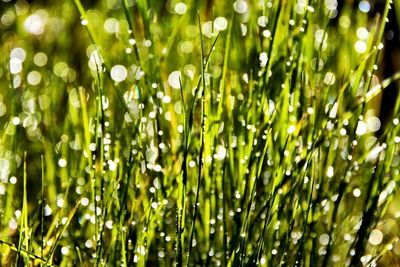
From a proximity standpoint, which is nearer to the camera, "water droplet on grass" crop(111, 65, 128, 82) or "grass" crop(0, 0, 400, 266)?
"grass" crop(0, 0, 400, 266)

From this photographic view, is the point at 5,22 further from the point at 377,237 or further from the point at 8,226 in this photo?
the point at 377,237

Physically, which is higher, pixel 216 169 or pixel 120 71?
pixel 120 71

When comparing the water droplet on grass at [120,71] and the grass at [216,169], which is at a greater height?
the water droplet on grass at [120,71]

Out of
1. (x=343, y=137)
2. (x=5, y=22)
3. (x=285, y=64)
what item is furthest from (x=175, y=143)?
(x=5, y=22)

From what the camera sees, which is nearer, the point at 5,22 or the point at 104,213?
the point at 104,213

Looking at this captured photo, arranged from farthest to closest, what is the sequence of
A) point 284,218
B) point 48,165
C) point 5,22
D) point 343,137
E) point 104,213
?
point 5,22 < point 343,137 < point 48,165 < point 284,218 < point 104,213

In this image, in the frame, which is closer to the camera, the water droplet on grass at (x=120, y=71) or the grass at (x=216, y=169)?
the grass at (x=216, y=169)

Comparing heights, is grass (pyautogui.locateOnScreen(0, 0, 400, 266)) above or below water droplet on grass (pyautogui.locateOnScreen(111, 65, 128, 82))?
below

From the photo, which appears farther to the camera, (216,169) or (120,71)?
(120,71)
